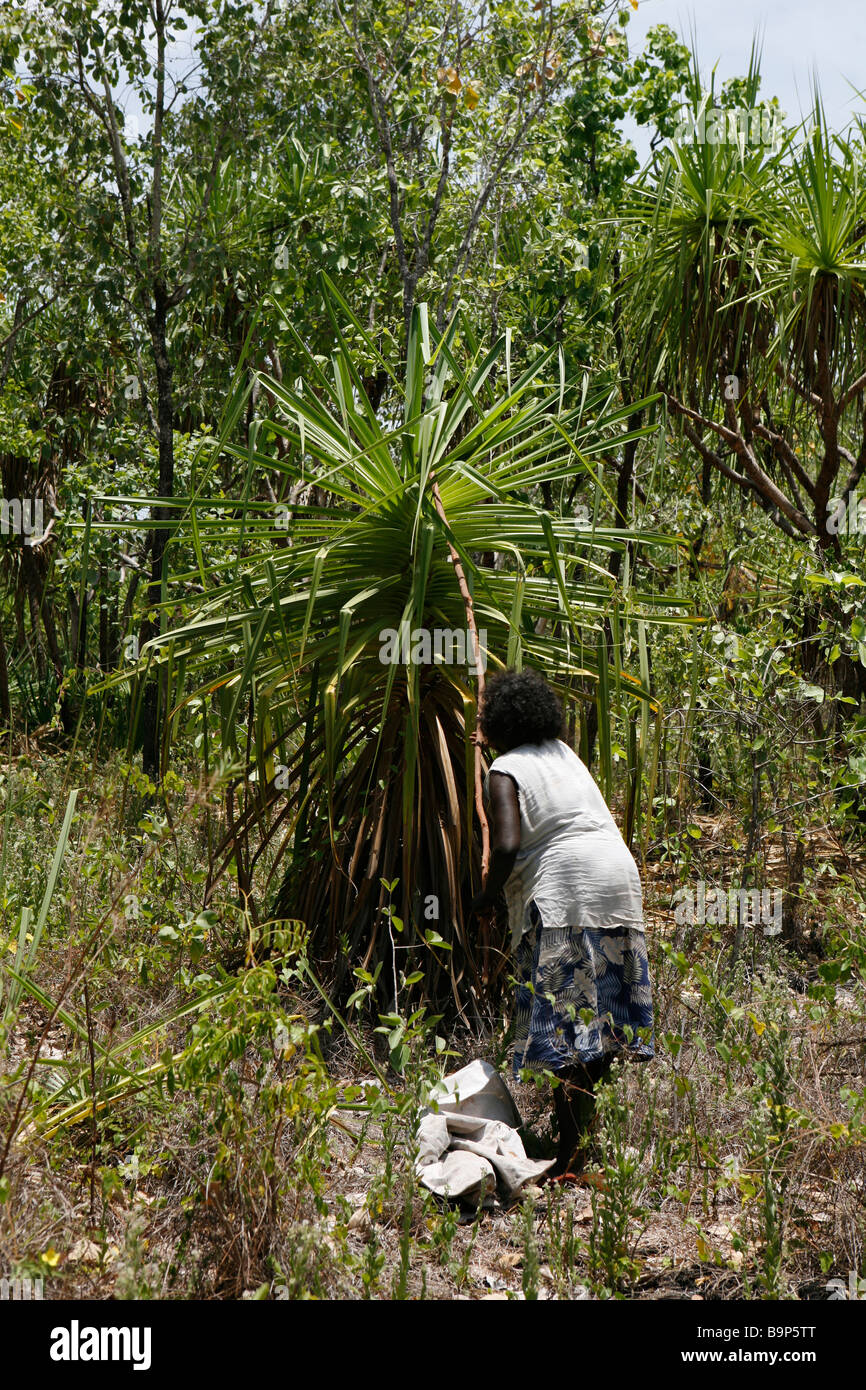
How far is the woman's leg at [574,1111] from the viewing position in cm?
297

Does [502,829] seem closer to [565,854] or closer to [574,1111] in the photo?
[565,854]

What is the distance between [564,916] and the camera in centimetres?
299

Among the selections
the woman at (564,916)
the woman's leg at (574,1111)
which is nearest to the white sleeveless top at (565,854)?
the woman at (564,916)

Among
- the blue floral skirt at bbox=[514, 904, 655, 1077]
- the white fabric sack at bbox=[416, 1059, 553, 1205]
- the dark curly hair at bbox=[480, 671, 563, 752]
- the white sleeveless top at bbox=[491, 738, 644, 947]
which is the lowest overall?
the white fabric sack at bbox=[416, 1059, 553, 1205]

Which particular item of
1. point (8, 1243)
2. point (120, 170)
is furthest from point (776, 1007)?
point (120, 170)

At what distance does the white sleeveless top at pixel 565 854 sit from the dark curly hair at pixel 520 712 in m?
0.04

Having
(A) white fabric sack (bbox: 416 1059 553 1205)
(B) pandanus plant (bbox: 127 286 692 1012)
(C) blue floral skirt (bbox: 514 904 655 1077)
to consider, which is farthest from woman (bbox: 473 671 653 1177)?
(B) pandanus plant (bbox: 127 286 692 1012)

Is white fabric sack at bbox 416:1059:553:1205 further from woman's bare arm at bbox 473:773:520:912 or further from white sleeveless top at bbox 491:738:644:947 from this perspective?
woman's bare arm at bbox 473:773:520:912

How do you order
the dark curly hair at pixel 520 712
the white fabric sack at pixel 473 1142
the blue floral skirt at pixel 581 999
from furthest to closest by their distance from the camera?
the dark curly hair at pixel 520 712 → the blue floral skirt at pixel 581 999 → the white fabric sack at pixel 473 1142

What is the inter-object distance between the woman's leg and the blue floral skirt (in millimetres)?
46

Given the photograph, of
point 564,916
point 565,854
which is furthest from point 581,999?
point 565,854

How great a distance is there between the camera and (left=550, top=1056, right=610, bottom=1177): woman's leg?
9.76ft

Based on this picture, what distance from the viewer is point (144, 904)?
386 centimetres

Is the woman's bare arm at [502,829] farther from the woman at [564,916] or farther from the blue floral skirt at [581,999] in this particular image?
the blue floral skirt at [581,999]
